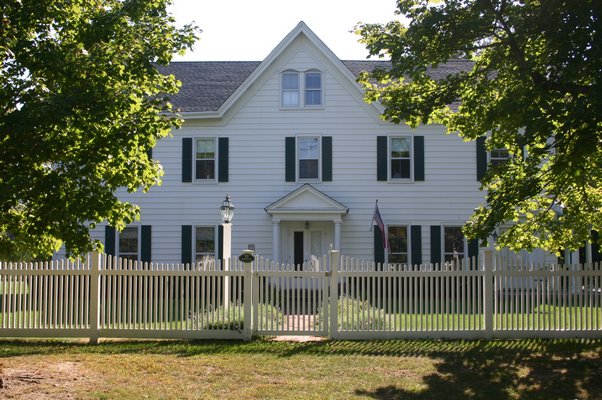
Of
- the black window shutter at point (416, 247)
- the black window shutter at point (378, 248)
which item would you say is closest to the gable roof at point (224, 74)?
the black window shutter at point (378, 248)

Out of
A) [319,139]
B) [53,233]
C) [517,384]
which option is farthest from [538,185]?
[319,139]

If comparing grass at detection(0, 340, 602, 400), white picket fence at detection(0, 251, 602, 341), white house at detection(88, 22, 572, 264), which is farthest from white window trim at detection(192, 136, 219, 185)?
grass at detection(0, 340, 602, 400)

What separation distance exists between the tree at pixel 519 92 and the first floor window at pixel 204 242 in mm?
10713

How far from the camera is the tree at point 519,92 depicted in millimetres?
8102

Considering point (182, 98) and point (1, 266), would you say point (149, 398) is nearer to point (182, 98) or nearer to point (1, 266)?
point (1, 266)

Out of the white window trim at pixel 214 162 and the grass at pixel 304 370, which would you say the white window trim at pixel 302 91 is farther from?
the grass at pixel 304 370

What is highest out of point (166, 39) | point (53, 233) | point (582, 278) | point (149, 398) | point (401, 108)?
point (166, 39)

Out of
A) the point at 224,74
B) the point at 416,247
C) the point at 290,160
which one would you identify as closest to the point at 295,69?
the point at 290,160

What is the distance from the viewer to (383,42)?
10.2 m

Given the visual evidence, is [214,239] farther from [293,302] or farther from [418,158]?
[293,302]

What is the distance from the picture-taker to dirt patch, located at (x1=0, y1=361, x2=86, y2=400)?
7.71 metres

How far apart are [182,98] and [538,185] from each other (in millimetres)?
14249

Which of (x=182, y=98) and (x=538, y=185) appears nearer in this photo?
(x=538, y=185)

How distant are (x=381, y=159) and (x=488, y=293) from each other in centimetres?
943
